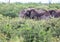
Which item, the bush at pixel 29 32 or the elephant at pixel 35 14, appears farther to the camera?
the elephant at pixel 35 14

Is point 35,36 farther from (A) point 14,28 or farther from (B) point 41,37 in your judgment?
(A) point 14,28

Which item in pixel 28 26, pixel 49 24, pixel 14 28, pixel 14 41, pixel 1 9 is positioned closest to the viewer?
pixel 14 41

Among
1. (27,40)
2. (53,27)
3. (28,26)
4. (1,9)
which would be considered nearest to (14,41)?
(27,40)

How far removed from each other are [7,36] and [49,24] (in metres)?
2.32

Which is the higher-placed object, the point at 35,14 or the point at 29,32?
the point at 29,32

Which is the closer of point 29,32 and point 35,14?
point 29,32

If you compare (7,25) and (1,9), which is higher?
(7,25)

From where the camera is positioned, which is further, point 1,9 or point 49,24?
point 1,9

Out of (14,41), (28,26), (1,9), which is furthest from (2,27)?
(1,9)

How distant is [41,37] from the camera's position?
9211mm

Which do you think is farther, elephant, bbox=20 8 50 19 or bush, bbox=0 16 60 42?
elephant, bbox=20 8 50 19

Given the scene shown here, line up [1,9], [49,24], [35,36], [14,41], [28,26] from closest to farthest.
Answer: [14,41], [35,36], [28,26], [49,24], [1,9]

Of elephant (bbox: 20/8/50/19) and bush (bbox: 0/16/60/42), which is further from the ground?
bush (bbox: 0/16/60/42)

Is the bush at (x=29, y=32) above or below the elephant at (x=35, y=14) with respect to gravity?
above
